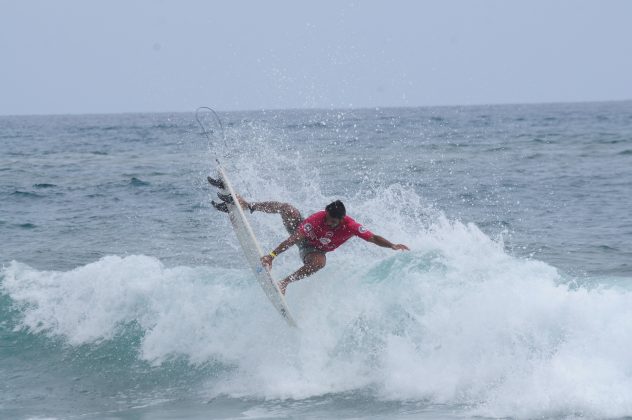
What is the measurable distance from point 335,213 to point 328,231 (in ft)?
1.09

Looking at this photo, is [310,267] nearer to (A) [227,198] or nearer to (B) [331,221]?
(B) [331,221]

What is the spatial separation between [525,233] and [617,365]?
7435mm

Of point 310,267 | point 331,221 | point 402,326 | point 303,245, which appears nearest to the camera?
point 331,221

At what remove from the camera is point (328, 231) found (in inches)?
346

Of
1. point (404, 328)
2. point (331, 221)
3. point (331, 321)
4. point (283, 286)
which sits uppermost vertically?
point (331, 221)

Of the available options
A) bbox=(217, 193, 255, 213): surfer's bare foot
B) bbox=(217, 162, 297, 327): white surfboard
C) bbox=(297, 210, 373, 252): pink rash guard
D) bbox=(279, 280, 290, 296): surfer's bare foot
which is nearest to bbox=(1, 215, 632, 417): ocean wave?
bbox=(217, 162, 297, 327): white surfboard

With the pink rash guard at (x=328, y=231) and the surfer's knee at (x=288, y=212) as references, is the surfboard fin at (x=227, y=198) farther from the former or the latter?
the pink rash guard at (x=328, y=231)

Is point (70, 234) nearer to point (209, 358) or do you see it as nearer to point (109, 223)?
point (109, 223)

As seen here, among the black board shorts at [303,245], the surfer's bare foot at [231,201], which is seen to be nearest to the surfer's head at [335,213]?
the black board shorts at [303,245]

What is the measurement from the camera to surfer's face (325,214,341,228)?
8617mm

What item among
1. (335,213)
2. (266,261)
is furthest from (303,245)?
(335,213)

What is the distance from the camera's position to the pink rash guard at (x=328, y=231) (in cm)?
872

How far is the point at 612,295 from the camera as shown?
845cm

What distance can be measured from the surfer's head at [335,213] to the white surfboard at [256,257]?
34.9 inches
